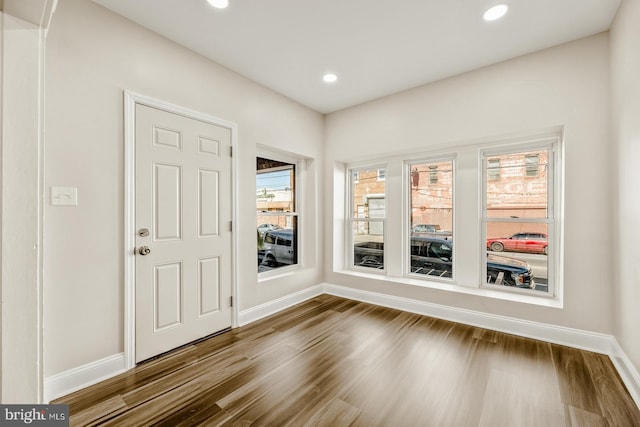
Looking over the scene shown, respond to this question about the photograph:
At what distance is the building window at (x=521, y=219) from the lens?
2.85 m

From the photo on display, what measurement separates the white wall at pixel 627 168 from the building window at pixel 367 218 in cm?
230

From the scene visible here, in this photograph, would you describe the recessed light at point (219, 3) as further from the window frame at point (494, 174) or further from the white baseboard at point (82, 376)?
the window frame at point (494, 174)

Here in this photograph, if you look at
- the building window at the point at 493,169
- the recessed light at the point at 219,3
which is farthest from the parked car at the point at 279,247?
the building window at the point at 493,169

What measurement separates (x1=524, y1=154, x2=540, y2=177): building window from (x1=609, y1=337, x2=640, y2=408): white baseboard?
5.35ft

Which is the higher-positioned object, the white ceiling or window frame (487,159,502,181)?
the white ceiling

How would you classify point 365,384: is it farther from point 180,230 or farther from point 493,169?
point 493,169

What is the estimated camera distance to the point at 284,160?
12.7 feet

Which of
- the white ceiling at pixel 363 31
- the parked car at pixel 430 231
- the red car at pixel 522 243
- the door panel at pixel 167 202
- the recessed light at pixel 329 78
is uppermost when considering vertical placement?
the white ceiling at pixel 363 31

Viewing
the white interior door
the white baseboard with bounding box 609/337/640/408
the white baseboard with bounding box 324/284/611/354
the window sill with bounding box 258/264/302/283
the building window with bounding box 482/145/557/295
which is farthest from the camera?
the window sill with bounding box 258/264/302/283

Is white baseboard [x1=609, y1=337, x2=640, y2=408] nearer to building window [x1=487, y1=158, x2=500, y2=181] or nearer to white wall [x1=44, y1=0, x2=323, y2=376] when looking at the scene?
building window [x1=487, y1=158, x2=500, y2=181]

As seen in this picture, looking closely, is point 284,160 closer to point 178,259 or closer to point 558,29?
point 178,259

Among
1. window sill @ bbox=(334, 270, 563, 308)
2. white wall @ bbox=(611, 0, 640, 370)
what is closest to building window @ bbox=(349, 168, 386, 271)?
window sill @ bbox=(334, 270, 563, 308)

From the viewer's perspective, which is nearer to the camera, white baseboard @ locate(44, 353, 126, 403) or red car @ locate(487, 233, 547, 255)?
white baseboard @ locate(44, 353, 126, 403)

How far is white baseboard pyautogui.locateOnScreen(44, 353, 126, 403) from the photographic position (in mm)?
1838
